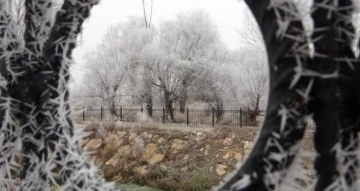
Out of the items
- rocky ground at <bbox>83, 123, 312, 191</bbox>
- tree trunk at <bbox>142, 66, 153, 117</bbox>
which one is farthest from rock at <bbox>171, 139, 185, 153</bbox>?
tree trunk at <bbox>142, 66, 153, 117</bbox>

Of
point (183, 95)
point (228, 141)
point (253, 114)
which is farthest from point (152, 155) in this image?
point (183, 95)

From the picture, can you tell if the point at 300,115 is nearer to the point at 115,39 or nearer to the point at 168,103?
the point at 168,103

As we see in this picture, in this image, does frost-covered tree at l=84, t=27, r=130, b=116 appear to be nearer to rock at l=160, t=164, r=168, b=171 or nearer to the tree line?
the tree line

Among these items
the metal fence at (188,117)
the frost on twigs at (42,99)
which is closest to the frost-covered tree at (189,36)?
the metal fence at (188,117)

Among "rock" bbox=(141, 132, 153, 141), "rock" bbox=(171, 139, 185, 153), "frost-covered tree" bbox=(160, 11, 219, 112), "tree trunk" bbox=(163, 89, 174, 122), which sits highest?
"frost-covered tree" bbox=(160, 11, 219, 112)

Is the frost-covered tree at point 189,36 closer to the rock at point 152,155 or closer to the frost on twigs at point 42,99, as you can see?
the rock at point 152,155

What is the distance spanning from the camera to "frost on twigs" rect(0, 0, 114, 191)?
3.37 ft

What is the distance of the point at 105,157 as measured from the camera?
9938 millimetres

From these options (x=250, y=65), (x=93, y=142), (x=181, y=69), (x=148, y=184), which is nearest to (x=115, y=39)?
(x=181, y=69)

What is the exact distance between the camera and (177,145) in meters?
10.4

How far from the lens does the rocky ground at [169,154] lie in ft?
28.8

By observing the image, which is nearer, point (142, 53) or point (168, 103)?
Answer: point (168, 103)

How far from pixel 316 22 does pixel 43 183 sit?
0.71m

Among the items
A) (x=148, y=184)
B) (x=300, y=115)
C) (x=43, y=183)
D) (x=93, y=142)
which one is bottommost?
(x=148, y=184)
